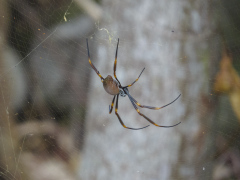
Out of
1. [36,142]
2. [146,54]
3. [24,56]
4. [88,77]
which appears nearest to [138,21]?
[146,54]

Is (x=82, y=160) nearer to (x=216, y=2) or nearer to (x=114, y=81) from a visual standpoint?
(x=114, y=81)

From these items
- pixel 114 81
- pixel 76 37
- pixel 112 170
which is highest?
pixel 76 37

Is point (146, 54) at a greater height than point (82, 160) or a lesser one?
greater

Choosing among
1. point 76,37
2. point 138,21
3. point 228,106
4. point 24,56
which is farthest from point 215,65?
point 24,56

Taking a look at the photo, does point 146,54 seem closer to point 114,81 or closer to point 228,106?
point 114,81
